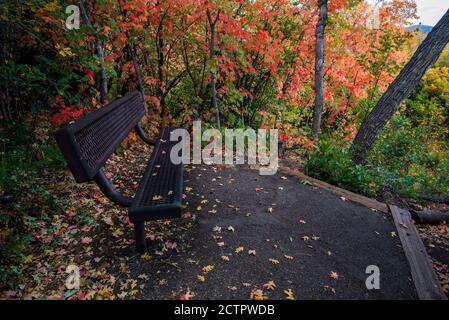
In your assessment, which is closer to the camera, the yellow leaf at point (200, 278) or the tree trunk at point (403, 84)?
the yellow leaf at point (200, 278)

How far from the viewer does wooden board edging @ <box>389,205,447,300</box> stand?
2398 millimetres

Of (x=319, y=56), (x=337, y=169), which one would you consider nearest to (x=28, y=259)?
(x=337, y=169)

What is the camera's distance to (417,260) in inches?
111

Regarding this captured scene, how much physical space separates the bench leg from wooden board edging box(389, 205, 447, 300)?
250 cm

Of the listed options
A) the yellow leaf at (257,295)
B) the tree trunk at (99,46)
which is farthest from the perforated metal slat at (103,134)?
the yellow leaf at (257,295)

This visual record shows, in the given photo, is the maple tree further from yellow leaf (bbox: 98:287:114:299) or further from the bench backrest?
the bench backrest

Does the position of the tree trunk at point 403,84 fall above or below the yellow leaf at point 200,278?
above

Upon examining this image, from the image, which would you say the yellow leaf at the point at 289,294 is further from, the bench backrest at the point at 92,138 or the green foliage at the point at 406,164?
the green foliage at the point at 406,164

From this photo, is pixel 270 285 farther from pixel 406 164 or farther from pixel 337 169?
pixel 406 164

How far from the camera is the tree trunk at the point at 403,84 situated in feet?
14.6

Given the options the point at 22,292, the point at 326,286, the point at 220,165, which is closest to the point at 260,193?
the point at 220,165

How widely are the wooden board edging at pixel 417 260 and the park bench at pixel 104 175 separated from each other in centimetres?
232

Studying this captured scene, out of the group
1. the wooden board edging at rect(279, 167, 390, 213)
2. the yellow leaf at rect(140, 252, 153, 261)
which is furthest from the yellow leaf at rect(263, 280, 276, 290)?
the wooden board edging at rect(279, 167, 390, 213)
